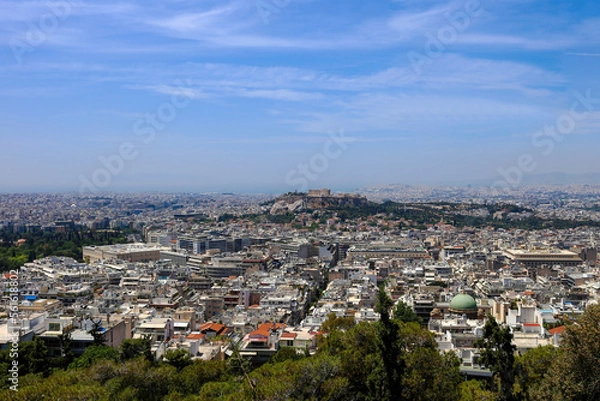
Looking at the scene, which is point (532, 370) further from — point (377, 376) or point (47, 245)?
Result: point (47, 245)

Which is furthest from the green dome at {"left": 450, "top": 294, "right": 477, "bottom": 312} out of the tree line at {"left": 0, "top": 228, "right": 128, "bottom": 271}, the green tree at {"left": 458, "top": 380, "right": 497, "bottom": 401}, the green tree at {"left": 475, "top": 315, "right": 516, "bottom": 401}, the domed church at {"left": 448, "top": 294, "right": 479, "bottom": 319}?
the tree line at {"left": 0, "top": 228, "right": 128, "bottom": 271}

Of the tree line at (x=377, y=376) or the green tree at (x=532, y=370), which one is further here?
the green tree at (x=532, y=370)

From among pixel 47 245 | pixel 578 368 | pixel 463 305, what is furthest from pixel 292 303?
pixel 47 245

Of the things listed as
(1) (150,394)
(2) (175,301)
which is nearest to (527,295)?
(2) (175,301)

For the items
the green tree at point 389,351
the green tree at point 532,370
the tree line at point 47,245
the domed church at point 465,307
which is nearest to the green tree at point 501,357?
the green tree at point 532,370

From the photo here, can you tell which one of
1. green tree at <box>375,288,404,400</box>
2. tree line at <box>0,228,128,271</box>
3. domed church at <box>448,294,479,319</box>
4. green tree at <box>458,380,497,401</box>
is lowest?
tree line at <box>0,228,128,271</box>

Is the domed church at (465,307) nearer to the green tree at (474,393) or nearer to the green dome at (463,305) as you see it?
the green dome at (463,305)

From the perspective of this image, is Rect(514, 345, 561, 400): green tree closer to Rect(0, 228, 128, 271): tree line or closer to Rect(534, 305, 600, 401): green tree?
Rect(534, 305, 600, 401): green tree

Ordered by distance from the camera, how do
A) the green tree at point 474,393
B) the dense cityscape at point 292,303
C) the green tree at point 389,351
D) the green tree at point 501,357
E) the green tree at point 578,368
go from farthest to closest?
the dense cityscape at point 292,303
the green tree at point 389,351
the green tree at point 474,393
the green tree at point 501,357
the green tree at point 578,368
